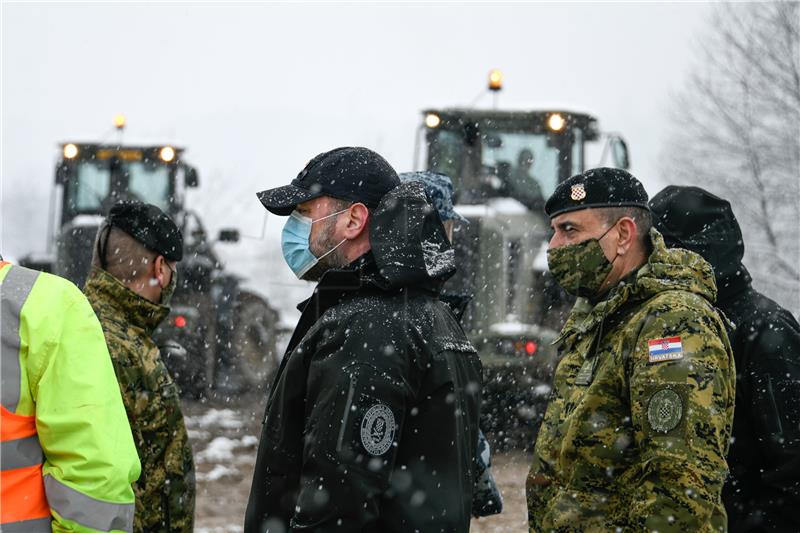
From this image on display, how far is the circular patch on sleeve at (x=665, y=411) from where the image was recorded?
256cm

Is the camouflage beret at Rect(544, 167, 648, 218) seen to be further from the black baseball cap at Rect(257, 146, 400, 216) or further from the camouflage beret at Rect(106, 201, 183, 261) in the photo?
the camouflage beret at Rect(106, 201, 183, 261)

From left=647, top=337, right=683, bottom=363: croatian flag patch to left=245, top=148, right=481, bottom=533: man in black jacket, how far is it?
498 mm

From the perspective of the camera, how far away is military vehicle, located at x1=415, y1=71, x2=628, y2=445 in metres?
10.6

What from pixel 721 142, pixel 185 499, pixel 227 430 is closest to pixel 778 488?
pixel 185 499

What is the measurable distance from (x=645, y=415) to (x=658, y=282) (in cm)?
46

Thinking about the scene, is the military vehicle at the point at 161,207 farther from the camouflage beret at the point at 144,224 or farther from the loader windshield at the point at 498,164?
the camouflage beret at the point at 144,224

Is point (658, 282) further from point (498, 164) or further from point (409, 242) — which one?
point (498, 164)

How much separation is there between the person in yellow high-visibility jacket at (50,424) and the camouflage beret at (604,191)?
5.67 ft

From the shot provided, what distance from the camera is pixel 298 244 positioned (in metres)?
2.80

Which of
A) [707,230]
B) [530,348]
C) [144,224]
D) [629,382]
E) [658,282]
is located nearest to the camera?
[629,382]

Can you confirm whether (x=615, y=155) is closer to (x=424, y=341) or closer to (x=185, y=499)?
(x=185, y=499)

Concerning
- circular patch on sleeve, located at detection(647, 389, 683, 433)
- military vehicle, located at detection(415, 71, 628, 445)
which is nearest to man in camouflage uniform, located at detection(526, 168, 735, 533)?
circular patch on sleeve, located at detection(647, 389, 683, 433)

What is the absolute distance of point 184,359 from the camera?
12.7m

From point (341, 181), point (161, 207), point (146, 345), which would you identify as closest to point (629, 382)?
point (341, 181)
